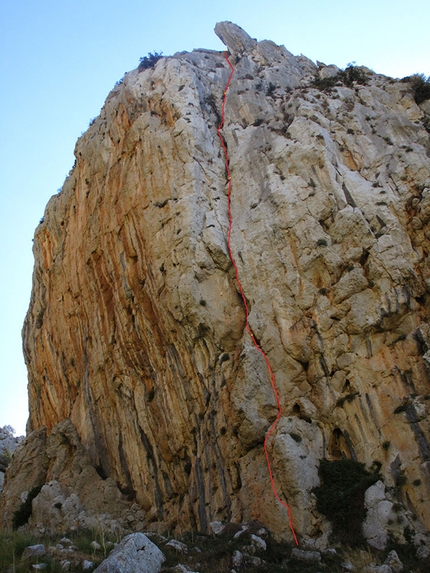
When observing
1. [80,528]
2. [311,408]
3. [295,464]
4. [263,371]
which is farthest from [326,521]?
[80,528]

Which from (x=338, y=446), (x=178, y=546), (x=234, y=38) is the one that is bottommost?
(x=178, y=546)

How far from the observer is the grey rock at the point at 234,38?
129 ft

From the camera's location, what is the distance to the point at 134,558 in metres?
11.7

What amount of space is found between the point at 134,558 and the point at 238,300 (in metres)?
11.4

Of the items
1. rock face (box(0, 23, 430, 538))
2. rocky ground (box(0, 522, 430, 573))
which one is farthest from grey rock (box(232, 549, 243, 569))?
rock face (box(0, 23, 430, 538))

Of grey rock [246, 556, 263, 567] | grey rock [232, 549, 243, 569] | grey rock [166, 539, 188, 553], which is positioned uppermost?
grey rock [166, 539, 188, 553]

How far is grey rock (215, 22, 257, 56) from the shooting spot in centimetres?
3922

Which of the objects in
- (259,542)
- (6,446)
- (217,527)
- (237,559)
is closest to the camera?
(237,559)

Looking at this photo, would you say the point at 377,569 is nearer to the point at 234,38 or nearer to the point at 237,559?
the point at 237,559

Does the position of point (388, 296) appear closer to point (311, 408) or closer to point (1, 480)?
point (311, 408)

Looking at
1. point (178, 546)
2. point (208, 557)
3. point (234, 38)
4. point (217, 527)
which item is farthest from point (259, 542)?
point (234, 38)

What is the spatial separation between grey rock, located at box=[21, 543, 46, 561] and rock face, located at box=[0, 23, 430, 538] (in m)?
6.57

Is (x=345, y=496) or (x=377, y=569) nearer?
(x=377, y=569)

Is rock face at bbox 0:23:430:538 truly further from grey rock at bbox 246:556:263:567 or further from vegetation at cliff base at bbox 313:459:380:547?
grey rock at bbox 246:556:263:567
